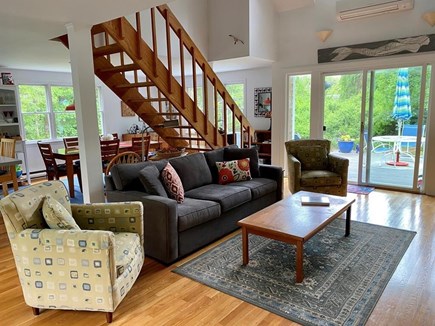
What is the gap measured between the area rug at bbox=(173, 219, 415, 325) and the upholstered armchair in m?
0.98

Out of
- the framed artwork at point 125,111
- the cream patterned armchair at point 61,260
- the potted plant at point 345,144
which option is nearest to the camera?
the cream patterned armchair at point 61,260

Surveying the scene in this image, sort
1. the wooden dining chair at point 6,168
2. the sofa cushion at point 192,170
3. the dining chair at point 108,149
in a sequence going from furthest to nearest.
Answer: the dining chair at point 108,149 < the wooden dining chair at point 6,168 < the sofa cushion at point 192,170

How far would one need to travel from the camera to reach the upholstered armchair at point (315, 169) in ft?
14.5

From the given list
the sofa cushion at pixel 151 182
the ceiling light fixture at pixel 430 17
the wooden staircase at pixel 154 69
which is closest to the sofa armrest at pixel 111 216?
the sofa cushion at pixel 151 182

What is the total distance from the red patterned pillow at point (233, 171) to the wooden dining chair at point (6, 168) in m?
3.01

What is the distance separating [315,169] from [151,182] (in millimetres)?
2709

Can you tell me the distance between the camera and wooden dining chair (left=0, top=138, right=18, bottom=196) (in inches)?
183

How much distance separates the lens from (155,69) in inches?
159

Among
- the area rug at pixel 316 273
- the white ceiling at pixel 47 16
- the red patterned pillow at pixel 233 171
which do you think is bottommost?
the area rug at pixel 316 273

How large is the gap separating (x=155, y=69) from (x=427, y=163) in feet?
13.8

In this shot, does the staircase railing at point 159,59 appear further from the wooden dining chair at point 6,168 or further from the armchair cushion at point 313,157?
the wooden dining chair at point 6,168

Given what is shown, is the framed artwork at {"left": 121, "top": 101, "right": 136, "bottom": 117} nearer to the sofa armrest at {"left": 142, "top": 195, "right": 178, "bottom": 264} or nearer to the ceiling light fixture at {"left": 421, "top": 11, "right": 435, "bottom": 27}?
the sofa armrest at {"left": 142, "top": 195, "right": 178, "bottom": 264}

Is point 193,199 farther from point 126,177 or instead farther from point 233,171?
point 233,171

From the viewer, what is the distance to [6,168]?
4.86 meters
